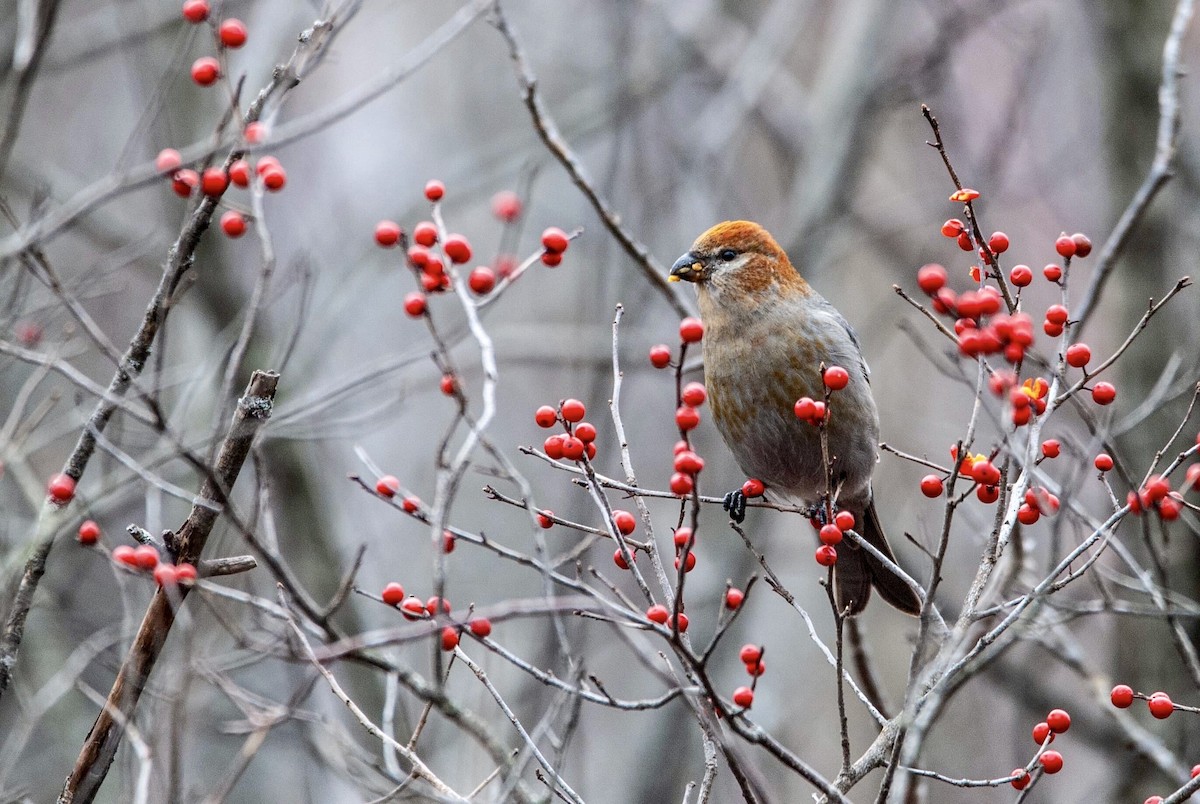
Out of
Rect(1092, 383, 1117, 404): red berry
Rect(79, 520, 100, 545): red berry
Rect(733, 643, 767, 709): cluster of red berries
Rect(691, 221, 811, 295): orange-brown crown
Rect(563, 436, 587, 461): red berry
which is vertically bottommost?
Rect(79, 520, 100, 545): red berry

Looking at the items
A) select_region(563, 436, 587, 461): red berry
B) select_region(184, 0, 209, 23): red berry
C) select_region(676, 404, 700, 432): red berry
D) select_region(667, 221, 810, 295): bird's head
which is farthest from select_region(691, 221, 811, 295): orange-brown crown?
select_region(184, 0, 209, 23): red berry

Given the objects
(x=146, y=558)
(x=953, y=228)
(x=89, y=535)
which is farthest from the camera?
(x=953, y=228)

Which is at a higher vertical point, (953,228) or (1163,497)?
(953,228)

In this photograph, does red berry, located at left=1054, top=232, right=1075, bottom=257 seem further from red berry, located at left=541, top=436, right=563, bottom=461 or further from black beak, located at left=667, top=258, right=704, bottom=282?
black beak, located at left=667, top=258, right=704, bottom=282

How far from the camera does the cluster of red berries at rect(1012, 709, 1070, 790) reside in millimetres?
2803

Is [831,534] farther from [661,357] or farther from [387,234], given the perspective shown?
[387,234]

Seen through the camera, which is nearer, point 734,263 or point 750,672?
point 750,672

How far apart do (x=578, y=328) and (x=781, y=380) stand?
2.78 m

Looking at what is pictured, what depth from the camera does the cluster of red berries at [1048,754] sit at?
9.20 feet

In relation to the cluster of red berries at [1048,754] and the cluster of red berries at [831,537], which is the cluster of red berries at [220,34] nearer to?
the cluster of red berries at [831,537]

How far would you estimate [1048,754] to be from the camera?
2.82m

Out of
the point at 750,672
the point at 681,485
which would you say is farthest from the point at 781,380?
the point at 750,672

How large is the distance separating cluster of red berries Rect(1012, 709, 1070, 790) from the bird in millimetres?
1573

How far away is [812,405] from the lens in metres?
3.12
